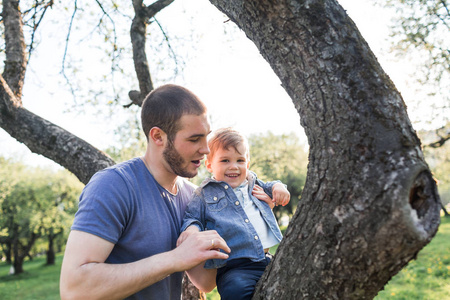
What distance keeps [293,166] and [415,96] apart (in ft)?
67.1

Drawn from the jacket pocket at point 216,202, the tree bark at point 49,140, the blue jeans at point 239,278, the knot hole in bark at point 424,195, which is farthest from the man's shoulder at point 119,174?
the knot hole in bark at point 424,195

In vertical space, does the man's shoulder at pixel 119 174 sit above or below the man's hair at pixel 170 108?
below

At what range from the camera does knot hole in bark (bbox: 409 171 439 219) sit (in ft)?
5.28

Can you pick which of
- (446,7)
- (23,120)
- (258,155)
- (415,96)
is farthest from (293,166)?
(23,120)

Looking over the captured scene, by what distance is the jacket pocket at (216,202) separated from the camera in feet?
9.31

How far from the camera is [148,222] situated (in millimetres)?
2471

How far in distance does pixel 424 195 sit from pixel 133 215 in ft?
5.73

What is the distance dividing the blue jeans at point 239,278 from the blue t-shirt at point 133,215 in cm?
43

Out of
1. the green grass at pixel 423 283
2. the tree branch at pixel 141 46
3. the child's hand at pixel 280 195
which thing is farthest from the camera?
the green grass at pixel 423 283

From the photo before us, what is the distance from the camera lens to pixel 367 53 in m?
1.80

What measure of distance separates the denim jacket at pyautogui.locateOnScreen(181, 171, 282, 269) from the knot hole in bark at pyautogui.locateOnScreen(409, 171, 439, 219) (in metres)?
1.30

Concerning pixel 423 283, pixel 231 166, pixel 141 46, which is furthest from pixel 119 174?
pixel 423 283

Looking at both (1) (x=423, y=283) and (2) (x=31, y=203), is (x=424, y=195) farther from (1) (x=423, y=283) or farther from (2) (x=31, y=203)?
(2) (x=31, y=203)

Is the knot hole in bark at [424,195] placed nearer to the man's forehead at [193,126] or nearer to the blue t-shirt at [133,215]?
the man's forehead at [193,126]
